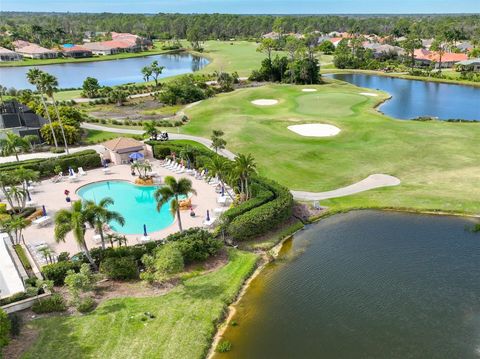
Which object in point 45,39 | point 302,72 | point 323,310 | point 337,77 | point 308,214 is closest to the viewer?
point 323,310

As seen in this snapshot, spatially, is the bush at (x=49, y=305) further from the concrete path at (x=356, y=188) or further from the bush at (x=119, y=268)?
the concrete path at (x=356, y=188)

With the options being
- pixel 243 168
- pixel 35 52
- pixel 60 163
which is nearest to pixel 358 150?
pixel 243 168

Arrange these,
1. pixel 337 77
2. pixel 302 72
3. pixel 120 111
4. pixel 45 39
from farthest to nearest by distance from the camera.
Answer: pixel 45 39 < pixel 337 77 < pixel 302 72 < pixel 120 111

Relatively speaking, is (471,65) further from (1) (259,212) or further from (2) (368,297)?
(2) (368,297)

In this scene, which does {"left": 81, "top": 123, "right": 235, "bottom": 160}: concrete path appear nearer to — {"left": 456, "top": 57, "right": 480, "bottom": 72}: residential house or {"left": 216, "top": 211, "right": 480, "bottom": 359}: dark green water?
{"left": 216, "top": 211, "right": 480, "bottom": 359}: dark green water

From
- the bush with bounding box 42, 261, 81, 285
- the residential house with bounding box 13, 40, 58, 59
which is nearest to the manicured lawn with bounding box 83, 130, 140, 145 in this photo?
the bush with bounding box 42, 261, 81, 285

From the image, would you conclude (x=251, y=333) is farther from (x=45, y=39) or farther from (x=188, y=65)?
(x=45, y=39)

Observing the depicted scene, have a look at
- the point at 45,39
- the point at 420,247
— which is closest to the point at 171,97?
the point at 420,247
